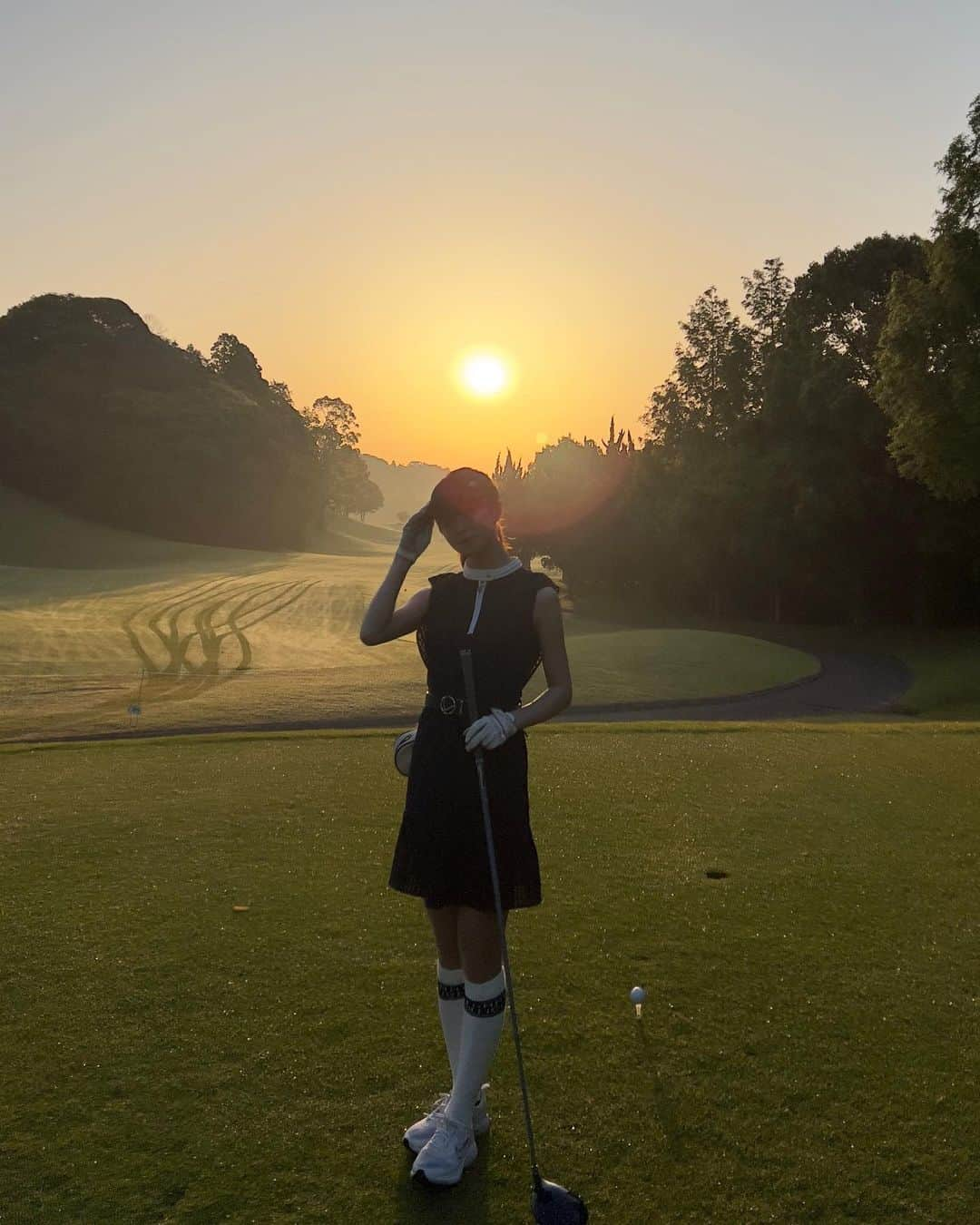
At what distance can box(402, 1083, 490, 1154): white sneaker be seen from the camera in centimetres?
325

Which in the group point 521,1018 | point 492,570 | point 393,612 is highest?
point 492,570

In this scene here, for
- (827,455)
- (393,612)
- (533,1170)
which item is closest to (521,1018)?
(533,1170)

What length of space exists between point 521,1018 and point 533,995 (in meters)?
0.22

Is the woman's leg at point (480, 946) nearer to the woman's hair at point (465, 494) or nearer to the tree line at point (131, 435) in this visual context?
the woman's hair at point (465, 494)

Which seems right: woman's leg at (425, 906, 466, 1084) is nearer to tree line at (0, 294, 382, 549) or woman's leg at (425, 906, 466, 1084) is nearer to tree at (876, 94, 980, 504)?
tree at (876, 94, 980, 504)

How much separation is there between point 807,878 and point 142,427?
85661mm

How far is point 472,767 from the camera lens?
11.9 ft

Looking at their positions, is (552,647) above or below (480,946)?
above

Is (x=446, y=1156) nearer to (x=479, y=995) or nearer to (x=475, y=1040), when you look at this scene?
(x=475, y=1040)

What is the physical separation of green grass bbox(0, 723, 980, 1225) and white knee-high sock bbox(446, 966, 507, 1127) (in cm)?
23

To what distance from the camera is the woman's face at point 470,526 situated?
11.9ft

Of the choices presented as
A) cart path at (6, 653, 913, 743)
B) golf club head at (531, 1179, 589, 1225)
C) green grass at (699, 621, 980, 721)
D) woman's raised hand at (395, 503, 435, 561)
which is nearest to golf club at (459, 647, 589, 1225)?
golf club head at (531, 1179, 589, 1225)

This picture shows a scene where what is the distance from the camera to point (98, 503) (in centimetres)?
8394

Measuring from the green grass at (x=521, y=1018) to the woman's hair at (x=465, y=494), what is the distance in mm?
2209
